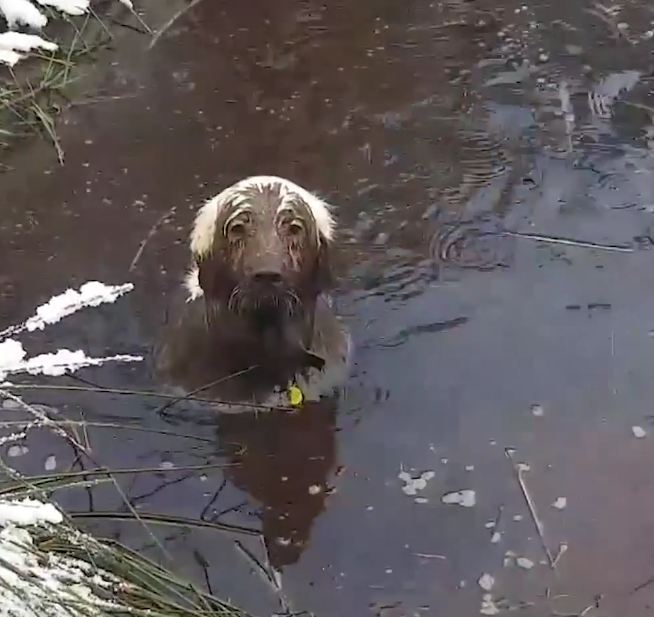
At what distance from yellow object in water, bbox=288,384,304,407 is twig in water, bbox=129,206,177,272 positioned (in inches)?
56.4

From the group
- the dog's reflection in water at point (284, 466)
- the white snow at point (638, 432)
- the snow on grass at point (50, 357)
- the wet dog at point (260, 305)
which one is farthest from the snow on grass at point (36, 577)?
the white snow at point (638, 432)

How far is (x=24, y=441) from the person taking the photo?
Answer: 5387 millimetres

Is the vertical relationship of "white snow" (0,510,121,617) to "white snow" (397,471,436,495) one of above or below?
above

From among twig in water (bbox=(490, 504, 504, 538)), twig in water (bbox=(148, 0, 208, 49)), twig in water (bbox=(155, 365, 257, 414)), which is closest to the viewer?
twig in water (bbox=(490, 504, 504, 538))

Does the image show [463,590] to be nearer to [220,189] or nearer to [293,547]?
[293,547]

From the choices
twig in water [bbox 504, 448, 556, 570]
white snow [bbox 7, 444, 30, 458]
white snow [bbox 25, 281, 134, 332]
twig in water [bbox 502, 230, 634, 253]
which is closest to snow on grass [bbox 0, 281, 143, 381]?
white snow [bbox 25, 281, 134, 332]

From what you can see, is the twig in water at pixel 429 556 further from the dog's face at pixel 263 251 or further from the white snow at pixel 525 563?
the dog's face at pixel 263 251

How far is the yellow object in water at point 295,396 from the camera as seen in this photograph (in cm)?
567

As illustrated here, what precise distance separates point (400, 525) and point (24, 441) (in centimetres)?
174

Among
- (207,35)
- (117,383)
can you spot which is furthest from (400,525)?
(207,35)

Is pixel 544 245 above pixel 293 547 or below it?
above

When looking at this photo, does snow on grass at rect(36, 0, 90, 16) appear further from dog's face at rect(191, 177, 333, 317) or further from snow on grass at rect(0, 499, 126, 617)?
snow on grass at rect(0, 499, 126, 617)

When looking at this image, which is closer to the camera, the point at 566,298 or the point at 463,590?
the point at 463,590

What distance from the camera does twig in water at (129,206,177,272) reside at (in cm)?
670
